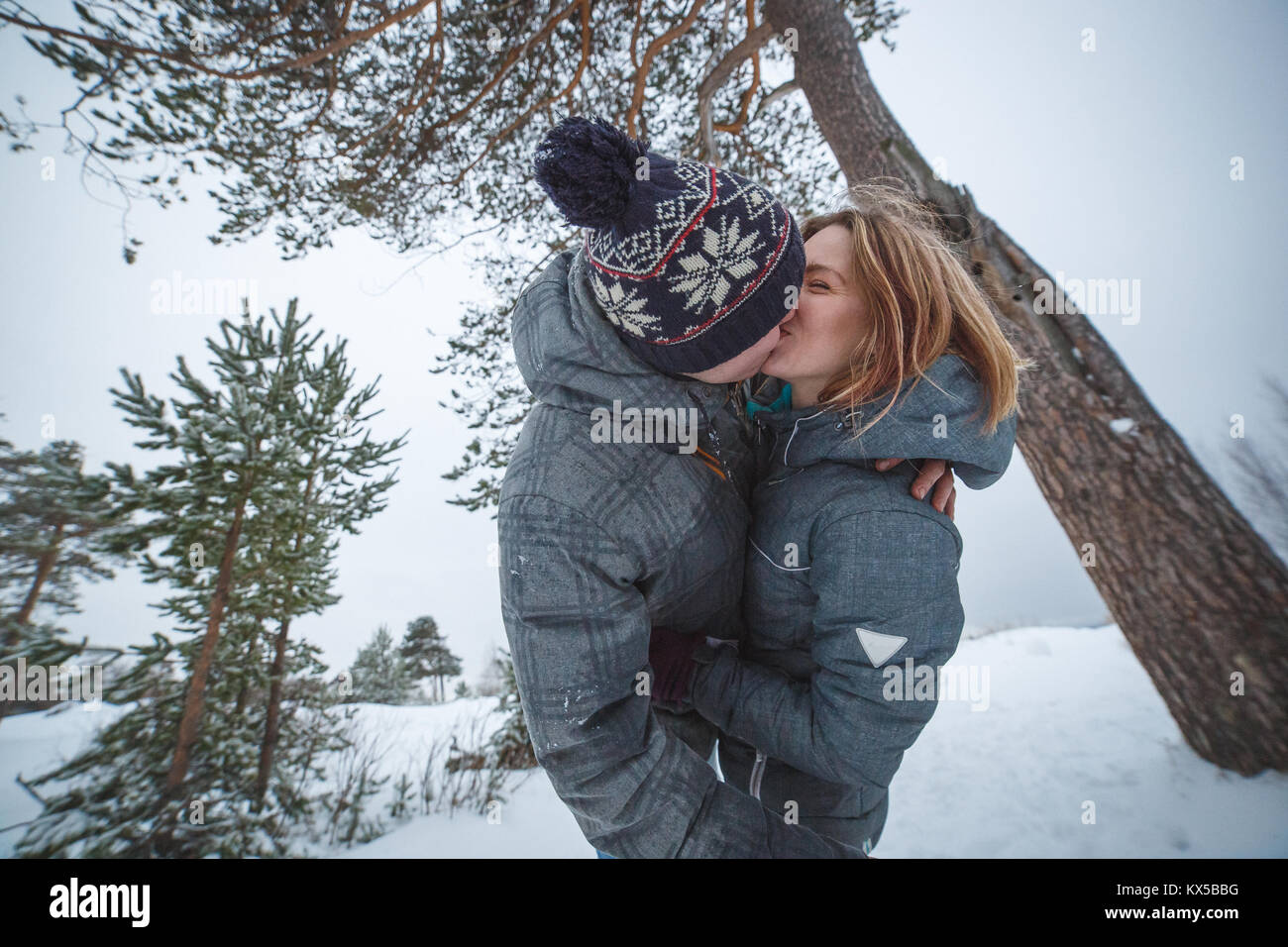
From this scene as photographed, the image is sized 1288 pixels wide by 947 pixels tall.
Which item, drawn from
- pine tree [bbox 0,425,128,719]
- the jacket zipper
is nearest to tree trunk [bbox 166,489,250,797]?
pine tree [bbox 0,425,128,719]

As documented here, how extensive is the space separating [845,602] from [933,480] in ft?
1.19

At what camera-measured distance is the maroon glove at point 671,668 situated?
1217 mm

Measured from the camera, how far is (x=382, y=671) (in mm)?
9055

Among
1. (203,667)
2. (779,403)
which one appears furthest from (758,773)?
(203,667)

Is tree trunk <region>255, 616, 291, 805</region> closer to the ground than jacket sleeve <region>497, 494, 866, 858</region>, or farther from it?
closer to the ground

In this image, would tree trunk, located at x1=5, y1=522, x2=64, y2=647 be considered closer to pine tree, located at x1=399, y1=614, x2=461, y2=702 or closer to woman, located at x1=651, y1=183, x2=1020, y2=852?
woman, located at x1=651, y1=183, x2=1020, y2=852

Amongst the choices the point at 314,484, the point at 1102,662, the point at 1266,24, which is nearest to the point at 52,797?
the point at 314,484

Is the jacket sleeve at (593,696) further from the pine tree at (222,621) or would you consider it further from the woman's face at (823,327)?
the pine tree at (222,621)

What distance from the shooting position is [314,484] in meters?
3.82

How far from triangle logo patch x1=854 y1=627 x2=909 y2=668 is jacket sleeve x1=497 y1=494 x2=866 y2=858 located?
16.4 inches

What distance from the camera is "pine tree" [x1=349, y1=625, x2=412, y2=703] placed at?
7.02 m

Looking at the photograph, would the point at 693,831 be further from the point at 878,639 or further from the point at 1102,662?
the point at 1102,662

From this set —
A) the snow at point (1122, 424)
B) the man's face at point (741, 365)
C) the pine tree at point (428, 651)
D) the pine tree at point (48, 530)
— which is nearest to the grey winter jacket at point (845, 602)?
the man's face at point (741, 365)

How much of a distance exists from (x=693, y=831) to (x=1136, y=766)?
326 centimetres
